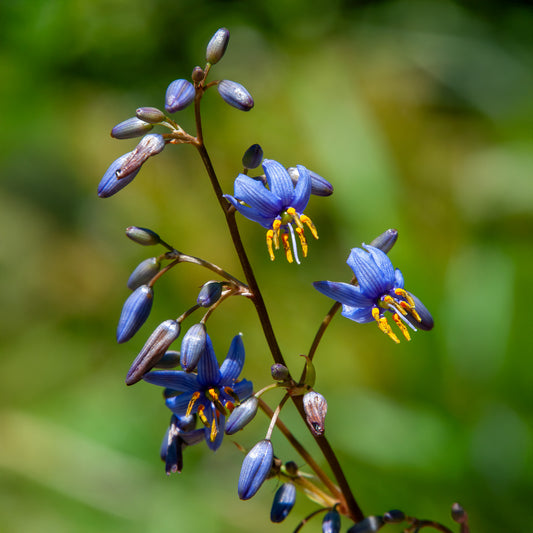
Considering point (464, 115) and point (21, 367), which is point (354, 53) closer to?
point (464, 115)

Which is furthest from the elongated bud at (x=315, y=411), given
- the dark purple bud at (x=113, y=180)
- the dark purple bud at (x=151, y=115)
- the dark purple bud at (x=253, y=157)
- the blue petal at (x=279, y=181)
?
the dark purple bud at (x=151, y=115)

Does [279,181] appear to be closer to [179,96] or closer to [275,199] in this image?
[275,199]

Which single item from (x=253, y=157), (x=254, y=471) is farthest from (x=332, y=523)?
(x=253, y=157)

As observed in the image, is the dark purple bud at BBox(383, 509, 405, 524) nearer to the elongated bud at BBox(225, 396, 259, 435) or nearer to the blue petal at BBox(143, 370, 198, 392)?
the elongated bud at BBox(225, 396, 259, 435)

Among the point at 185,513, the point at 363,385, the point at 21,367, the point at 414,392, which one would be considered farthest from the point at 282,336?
the point at 21,367

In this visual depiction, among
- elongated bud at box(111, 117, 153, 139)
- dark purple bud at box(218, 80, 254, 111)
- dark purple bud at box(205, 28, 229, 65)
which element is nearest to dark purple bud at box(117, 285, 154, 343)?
elongated bud at box(111, 117, 153, 139)

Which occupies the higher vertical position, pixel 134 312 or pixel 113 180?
pixel 113 180

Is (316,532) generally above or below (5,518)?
above
